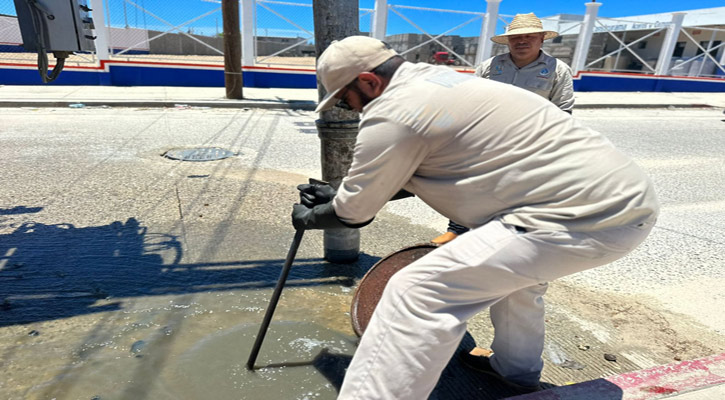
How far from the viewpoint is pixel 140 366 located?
2219 millimetres

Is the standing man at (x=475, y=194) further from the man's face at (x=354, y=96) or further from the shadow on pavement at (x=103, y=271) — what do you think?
the shadow on pavement at (x=103, y=271)

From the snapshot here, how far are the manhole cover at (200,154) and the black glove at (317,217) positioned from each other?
4.23 meters

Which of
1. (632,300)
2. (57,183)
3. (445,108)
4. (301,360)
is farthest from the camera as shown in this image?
(57,183)

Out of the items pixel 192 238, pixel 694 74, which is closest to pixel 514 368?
pixel 192 238

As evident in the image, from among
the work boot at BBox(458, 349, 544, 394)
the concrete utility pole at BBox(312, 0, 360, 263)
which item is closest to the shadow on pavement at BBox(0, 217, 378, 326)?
the concrete utility pole at BBox(312, 0, 360, 263)

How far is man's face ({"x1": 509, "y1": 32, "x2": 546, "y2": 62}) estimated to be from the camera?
3.32 meters

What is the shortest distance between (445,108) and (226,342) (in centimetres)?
171

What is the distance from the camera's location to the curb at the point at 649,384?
6.56 ft

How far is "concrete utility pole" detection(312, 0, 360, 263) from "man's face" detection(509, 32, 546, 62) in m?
1.25

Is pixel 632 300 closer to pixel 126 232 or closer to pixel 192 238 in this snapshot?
pixel 192 238

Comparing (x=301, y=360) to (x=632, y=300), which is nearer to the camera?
(x=301, y=360)

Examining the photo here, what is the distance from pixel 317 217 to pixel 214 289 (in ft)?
4.44

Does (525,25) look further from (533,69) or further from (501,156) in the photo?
(501,156)

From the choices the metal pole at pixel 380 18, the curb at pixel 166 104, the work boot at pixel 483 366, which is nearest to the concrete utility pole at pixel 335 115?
the work boot at pixel 483 366
